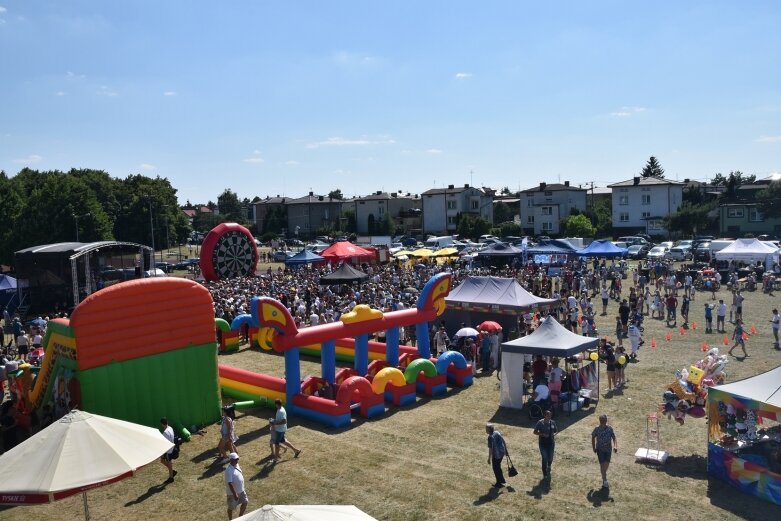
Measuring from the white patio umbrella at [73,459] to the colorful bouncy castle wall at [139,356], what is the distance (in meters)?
4.29

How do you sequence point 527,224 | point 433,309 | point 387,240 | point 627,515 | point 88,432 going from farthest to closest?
point 527,224 → point 387,240 → point 433,309 → point 627,515 → point 88,432

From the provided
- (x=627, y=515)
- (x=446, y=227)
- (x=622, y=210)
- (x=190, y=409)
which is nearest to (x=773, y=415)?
(x=627, y=515)

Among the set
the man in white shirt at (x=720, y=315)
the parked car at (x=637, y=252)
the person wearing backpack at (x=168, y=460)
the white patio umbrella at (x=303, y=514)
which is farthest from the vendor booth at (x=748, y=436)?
the parked car at (x=637, y=252)

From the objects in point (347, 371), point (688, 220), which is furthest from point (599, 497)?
point (688, 220)

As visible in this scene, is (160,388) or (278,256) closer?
(160,388)

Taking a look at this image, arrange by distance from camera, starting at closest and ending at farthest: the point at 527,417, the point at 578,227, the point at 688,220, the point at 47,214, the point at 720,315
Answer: the point at 527,417
the point at 720,315
the point at 47,214
the point at 688,220
the point at 578,227

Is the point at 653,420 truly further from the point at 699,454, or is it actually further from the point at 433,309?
the point at 433,309

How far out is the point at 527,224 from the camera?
71.4 meters

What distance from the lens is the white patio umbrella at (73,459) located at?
21.5 feet

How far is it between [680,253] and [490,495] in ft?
115

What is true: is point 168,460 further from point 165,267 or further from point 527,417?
point 165,267

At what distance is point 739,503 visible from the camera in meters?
9.02

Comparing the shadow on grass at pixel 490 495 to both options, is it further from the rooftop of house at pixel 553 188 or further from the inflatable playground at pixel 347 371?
the rooftop of house at pixel 553 188

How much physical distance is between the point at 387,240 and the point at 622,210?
1096 inches
